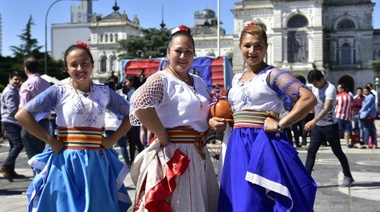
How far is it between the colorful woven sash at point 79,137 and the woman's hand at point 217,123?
92 cm

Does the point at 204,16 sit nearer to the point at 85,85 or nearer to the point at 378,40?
the point at 378,40

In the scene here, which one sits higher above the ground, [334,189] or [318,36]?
[318,36]

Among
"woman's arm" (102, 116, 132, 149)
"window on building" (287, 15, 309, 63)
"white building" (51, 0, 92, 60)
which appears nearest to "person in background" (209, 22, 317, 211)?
"woman's arm" (102, 116, 132, 149)

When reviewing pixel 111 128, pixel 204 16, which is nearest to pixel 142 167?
pixel 111 128

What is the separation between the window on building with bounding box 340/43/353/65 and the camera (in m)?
63.8

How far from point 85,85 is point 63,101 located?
215 mm

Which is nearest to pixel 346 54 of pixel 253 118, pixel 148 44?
pixel 148 44

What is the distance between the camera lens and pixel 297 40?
61.7 m

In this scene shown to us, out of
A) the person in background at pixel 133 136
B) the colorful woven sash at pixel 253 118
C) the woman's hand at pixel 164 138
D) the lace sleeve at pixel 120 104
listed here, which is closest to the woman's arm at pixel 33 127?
the lace sleeve at pixel 120 104

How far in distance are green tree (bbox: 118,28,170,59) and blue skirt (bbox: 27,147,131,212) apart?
5745 centimetres

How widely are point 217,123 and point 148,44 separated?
59199mm

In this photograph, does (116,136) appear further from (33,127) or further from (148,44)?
(148,44)

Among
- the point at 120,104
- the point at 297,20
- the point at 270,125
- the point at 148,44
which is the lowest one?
the point at 270,125

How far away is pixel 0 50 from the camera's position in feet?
593
